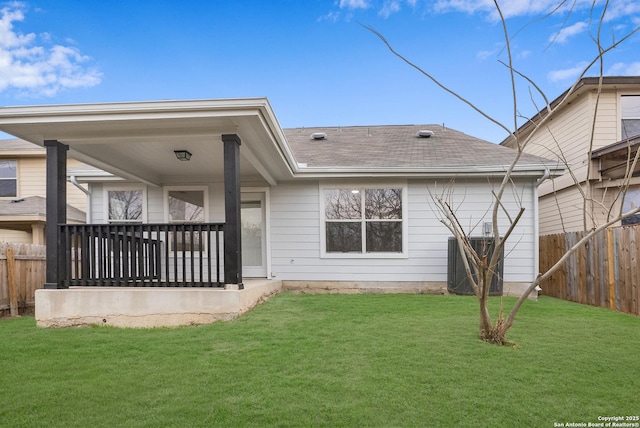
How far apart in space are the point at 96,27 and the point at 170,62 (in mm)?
2287

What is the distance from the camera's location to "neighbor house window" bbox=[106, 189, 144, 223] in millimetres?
7906

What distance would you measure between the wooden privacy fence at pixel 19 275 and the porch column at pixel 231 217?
12.4ft

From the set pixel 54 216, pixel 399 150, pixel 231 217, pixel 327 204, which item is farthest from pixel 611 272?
pixel 54 216

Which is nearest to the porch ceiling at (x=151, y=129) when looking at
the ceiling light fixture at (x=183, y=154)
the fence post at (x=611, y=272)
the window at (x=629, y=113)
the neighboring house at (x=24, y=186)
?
the ceiling light fixture at (x=183, y=154)

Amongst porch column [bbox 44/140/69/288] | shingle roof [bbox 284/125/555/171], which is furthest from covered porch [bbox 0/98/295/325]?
shingle roof [bbox 284/125/555/171]

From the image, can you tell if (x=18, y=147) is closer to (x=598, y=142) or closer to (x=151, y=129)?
(x=151, y=129)

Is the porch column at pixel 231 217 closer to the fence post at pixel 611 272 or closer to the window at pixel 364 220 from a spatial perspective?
the window at pixel 364 220

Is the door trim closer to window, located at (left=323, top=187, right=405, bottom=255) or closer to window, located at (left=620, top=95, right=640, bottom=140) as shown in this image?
window, located at (left=323, top=187, right=405, bottom=255)

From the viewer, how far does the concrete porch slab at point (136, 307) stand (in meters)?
4.52

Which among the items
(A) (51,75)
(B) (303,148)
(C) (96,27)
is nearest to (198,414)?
(B) (303,148)

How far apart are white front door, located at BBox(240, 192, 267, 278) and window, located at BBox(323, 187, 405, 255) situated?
1333 mm

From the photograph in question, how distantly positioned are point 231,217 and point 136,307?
5.27ft

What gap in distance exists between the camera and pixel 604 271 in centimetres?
613

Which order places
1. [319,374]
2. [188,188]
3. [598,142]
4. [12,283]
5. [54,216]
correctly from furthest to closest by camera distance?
1. [598,142]
2. [188,188]
3. [12,283]
4. [54,216]
5. [319,374]
